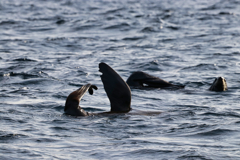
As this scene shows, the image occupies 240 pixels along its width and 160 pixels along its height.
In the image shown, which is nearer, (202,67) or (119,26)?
(202,67)

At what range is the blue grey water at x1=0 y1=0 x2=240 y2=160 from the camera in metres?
5.30

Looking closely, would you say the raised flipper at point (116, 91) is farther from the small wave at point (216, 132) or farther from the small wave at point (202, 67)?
the small wave at point (202, 67)

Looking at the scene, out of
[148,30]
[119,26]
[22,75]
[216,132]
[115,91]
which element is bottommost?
[216,132]

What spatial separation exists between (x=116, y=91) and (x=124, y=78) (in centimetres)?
384

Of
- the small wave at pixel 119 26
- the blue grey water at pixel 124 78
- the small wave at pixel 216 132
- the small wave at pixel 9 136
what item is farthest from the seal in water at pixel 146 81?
the small wave at pixel 119 26

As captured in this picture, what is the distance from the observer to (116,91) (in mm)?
6504

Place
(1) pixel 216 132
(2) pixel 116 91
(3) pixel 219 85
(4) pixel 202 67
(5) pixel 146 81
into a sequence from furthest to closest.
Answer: (4) pixel 202 67 < (5) pixel 146 81 < (3) pixel 219 85 < (2) pixel 116 91 < (1) pixel 216 132

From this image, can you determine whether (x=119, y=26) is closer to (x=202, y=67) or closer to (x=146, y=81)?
(x=202, y=67)

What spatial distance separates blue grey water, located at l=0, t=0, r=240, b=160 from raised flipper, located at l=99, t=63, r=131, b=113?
0.20 m

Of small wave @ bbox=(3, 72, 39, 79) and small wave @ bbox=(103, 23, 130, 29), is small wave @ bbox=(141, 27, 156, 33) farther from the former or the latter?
small wave @ bbox=(3, 72, 39, 79)

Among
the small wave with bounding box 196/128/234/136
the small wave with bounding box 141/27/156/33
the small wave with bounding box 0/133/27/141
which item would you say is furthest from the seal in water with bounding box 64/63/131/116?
the small wave with bounding box 141/27/156/33

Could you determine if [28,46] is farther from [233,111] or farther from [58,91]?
[233,111]

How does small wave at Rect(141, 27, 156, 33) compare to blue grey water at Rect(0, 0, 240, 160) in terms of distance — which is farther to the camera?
small wave at Rect(141, 27, 156, 33)

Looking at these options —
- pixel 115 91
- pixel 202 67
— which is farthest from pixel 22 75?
pixel 202 67
